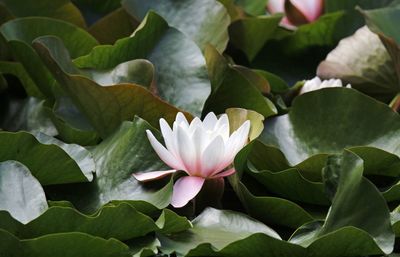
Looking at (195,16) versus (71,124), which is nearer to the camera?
(71,124)

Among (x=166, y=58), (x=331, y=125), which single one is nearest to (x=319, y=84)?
(x=331, y=125)

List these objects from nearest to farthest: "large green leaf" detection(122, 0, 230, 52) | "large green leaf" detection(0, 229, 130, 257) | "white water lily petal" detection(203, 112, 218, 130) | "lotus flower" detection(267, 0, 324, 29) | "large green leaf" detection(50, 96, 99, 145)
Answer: "large green leaf" detection(0, 229, 130, 257) < "white water lily petal" detection(203, 112, 218, 130) < "large green leaf" detection(50, 96, 99, 145) < "large green leaf" detection(122, 0, 230, 52) < "lotus flower" detection(267, 0, 324, 29)

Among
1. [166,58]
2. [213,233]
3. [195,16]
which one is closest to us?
[213,233]

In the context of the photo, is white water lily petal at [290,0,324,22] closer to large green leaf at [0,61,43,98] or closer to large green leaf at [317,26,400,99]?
large green leaf at [317,26,400,99]

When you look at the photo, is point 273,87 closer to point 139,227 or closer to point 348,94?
point 348,94

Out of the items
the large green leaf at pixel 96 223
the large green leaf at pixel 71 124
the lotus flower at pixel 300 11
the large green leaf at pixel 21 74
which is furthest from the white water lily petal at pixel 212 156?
the lotus flower at pixel 300 11

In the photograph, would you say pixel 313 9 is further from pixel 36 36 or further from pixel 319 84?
pixel 36 36

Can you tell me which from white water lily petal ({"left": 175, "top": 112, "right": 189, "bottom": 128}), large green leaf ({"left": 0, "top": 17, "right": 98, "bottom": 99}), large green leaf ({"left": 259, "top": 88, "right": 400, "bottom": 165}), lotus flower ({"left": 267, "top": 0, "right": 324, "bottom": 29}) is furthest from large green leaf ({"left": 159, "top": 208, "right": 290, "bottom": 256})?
lotus flower ({"left": 267, "top": 0, "right": 324, "bottom": 29})
